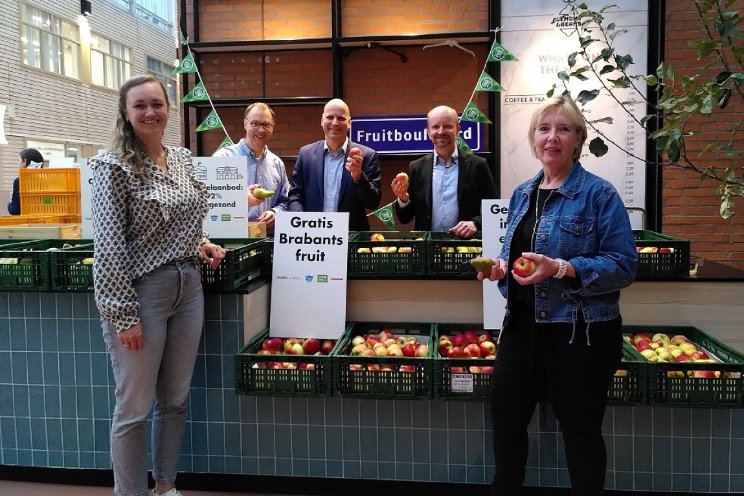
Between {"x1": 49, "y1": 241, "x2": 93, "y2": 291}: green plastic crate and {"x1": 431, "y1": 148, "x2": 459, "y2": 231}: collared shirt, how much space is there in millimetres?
1838

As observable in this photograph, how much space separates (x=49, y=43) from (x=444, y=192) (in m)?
6.46

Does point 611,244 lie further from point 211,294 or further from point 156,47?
point 156,47

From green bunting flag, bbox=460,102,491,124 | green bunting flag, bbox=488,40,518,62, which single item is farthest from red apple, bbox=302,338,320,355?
green bunting flag, bbox=488,40,518,62

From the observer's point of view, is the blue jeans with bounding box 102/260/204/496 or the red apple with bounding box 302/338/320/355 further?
the red apple with bounding box 302/338/320/355

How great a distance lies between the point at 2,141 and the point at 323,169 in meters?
2.90

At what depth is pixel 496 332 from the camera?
2826 millimetres

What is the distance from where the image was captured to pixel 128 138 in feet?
7.08

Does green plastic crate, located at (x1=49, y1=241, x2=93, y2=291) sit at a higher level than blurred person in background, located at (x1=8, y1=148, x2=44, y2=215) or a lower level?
lower

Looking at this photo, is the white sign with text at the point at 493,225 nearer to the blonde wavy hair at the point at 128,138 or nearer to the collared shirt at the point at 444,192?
Answer: the collared shirt at the point at 444,192

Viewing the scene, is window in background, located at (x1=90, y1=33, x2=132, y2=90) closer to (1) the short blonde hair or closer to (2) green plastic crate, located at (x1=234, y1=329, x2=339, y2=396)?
(2) green plastic crate, located at (x1=234, y1=329, x2=339, y2=396)

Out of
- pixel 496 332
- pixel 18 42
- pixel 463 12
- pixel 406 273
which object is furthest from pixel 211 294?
pixel 18 42

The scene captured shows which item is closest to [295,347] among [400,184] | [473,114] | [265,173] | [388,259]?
[388,259]

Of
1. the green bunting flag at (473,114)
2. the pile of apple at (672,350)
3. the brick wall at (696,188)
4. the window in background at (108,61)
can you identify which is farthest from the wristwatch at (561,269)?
the window in background at (108,61)

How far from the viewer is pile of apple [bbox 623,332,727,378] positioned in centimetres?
232
